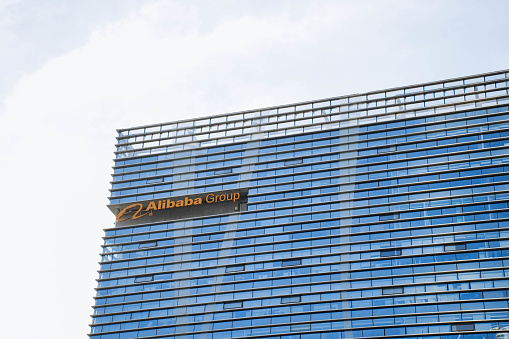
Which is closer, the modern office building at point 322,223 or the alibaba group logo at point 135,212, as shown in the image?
the modern office building at point 322,223

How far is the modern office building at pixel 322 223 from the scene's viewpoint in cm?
9494

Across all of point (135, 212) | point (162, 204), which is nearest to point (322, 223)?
point (162, 204)

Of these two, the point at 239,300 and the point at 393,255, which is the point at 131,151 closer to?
the point at 239,300

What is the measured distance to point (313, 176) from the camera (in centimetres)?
10931


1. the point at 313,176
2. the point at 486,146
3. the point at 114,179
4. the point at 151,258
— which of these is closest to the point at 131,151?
the point at 114,179

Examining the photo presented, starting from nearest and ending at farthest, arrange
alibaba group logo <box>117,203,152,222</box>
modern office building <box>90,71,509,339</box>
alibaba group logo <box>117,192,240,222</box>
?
modern office building <box>90,71,509,339</box> < alibaba group logo <box>117,192,240,222</box> < alibaba group logo <box>117,203,152,222</box>

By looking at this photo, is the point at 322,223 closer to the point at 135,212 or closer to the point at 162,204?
the point at 162,204

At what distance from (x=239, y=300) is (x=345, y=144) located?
25.8m

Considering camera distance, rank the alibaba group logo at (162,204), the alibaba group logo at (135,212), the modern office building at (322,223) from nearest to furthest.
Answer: the modern office building at (322,223) → the alibaba group logo at (162,204) → the alibaba group logo at (135,212)

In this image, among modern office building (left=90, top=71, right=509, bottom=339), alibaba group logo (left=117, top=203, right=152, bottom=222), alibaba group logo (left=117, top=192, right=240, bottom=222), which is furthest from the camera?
alibaba group logo (left=117, top=203, right=152, bottom=222)

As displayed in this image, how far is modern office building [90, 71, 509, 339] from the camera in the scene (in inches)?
3738

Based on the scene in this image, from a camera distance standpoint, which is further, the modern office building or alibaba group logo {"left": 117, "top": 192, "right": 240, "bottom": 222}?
alibaba group logo {"left": 117, "top": 192, "right": 240, "bottom": 222}

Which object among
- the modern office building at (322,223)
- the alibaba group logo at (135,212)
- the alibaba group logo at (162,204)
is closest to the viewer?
the modern office building at (322,223)

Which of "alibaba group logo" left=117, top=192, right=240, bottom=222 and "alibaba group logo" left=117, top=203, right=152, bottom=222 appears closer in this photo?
"alibaba group logo" left=117, top=192, right=240, bottom=222
